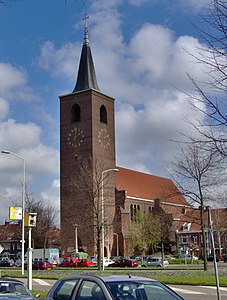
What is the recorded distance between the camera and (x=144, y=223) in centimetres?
7100

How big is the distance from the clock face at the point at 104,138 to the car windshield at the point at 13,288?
65.8 m

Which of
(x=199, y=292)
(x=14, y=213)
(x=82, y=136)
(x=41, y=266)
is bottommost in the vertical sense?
(x=199, y=292)

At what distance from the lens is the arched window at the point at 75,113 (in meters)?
79.6

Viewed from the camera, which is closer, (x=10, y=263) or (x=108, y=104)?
(x=10, y=263)

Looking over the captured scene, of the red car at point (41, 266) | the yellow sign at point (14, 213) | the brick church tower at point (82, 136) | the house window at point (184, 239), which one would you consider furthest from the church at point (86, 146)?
the yellow sign at point (14, 213)

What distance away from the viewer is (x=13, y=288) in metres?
11.2

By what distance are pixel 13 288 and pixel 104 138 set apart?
221 feet

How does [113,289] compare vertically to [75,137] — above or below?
below

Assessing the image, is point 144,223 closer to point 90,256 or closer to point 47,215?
point 90,256

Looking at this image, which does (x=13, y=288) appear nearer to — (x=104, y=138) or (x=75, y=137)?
(x=75, y=137)

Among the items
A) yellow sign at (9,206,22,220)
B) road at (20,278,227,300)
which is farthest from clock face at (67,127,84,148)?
road at (20,278,227,300)

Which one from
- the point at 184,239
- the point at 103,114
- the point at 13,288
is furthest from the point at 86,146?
the point at 13,288

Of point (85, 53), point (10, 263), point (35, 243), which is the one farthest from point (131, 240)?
point (85, 53)

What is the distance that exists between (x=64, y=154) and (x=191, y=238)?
97.4ft
